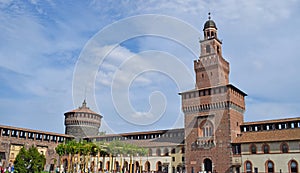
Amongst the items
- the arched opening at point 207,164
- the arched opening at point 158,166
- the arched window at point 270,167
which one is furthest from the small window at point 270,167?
the arched opening at point 158,166

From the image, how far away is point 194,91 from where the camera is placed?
173ft

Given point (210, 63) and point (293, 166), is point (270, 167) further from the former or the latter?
point (210, 63)

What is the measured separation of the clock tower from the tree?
23.0 metres

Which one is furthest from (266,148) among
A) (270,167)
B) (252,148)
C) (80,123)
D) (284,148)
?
(80,123)

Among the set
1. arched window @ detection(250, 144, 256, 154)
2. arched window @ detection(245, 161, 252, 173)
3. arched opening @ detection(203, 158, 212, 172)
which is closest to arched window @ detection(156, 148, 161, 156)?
arched opening @ detection(203, 158, 212, 172)

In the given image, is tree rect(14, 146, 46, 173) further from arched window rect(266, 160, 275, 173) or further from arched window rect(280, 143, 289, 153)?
arched window rect(280, 143, 289, 153)

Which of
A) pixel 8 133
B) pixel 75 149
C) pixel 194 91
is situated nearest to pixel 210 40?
pixel 194 91

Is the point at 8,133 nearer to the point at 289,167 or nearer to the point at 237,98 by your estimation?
the point at 237,98

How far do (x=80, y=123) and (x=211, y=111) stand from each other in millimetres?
35114

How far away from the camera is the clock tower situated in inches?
1895

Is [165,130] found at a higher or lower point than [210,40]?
lower

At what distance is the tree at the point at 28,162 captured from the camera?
42250 millimetres

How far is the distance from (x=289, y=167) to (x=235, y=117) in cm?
1104

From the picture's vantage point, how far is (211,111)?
5041 centimetres
